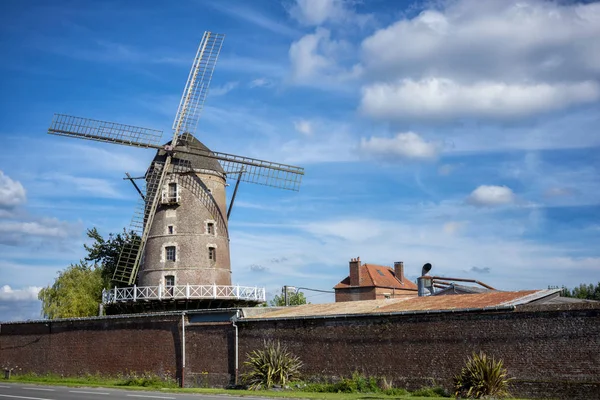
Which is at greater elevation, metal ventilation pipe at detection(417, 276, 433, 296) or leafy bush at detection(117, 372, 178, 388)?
metal ventilation pipe at detection(417, 276, 433, 296)

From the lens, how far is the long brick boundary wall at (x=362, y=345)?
21.8m

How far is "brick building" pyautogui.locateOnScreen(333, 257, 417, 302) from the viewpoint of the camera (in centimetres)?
6425

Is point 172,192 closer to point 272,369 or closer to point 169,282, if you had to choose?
point 169,282

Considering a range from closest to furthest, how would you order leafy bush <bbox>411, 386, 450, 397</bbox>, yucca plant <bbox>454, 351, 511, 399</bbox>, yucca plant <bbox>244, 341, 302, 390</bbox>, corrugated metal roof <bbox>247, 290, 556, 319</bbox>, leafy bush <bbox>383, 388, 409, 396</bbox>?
yucca plant <bbox>454, 351, 511, 399</bbox> < leafy bush <bbox>411, 386, 450, 397</bbox> < leafy bush <bbox>383, 388, 409, 396</bbox> < corrugated metal roof <bbox>247, 290, 556, 319</bbox> < yucca plant <bbox>244, 341, 302, 390</bbox>

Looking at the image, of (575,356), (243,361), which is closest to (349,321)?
(243,361)

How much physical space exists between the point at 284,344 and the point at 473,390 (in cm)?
969

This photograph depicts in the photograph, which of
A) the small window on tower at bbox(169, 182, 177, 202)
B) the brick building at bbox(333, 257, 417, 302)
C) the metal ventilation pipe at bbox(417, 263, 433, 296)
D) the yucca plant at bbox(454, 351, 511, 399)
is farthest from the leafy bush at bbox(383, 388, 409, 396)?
the brick building at bbox(333, 257, 417, 302)

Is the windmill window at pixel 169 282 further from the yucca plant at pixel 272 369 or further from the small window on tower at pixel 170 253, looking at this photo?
the yucca plant at pixel 272 369

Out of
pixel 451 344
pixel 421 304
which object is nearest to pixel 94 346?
pixel 421 304

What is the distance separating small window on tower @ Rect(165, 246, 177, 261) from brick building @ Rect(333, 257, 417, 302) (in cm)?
2736

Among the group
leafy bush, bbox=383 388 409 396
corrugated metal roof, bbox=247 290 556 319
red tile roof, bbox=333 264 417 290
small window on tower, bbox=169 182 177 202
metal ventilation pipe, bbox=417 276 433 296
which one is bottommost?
leafy bush, bbox=383 388 409 396

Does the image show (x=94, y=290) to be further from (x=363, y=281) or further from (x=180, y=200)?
(x=363, y=281)

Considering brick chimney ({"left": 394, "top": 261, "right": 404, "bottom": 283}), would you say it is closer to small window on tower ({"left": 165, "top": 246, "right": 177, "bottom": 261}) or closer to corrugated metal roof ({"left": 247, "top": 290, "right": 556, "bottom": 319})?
small window on tower ({"left": 165, "top": 246, "right": 177, "bottom": 261})

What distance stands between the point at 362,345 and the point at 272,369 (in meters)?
4.07
